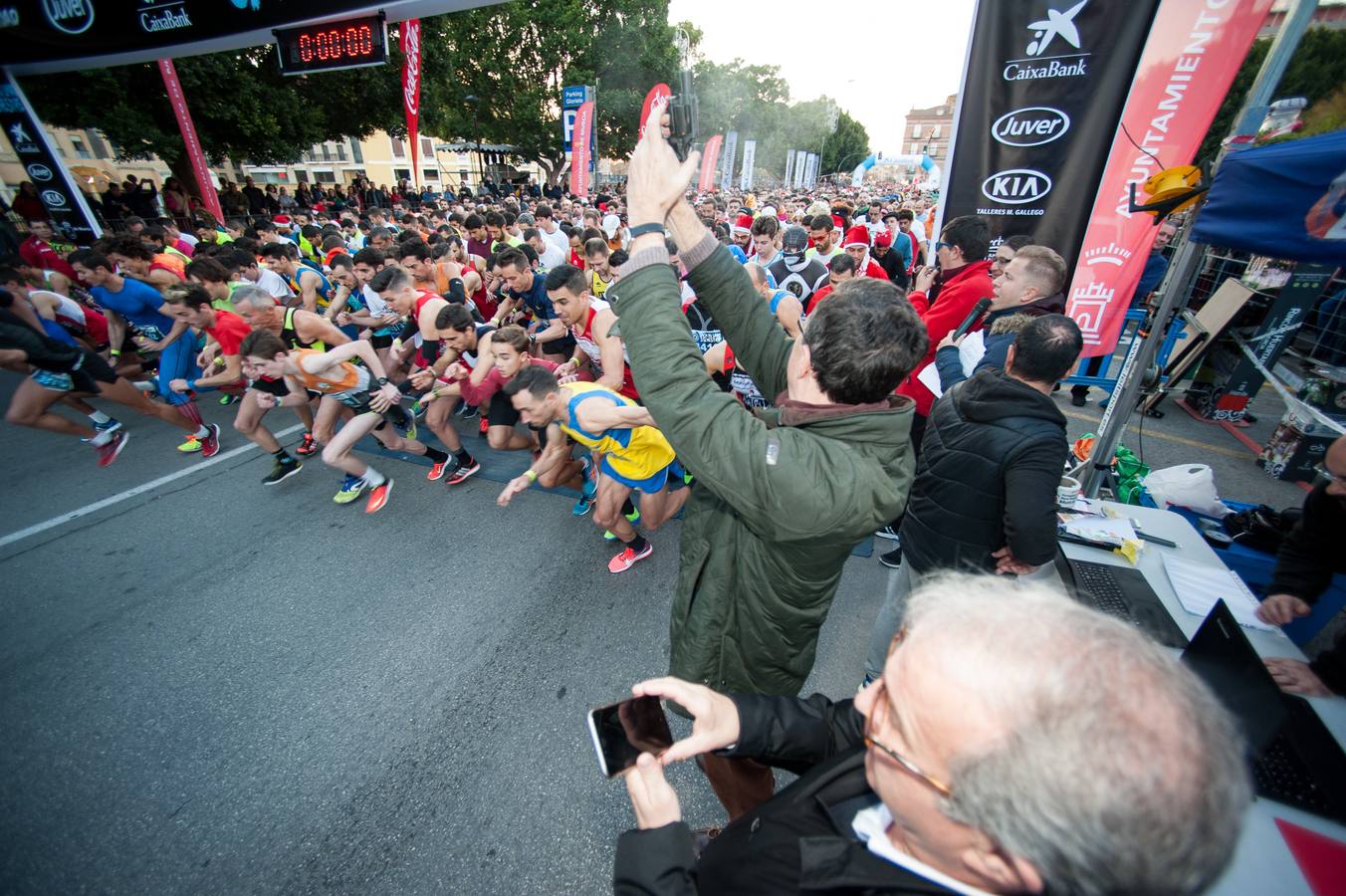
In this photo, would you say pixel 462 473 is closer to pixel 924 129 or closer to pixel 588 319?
pixel 588 319

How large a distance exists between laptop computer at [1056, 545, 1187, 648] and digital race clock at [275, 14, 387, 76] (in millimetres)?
8568

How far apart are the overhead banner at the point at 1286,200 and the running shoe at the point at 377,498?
595cm

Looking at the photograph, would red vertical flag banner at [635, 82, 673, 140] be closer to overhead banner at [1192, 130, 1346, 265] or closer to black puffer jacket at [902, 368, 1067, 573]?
black puffer jacket at [902, 368, 1067, 573]

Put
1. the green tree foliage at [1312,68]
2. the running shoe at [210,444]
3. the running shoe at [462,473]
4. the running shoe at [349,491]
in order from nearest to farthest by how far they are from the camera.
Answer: the running shoe at [349,491]
the running shoe at [462,473]
the running shoe at [210,444]
the green tree foliage at [1312,68]

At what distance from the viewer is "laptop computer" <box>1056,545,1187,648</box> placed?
2.07 m

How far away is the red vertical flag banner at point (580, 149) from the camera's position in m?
14.0

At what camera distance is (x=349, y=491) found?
15.3 ft

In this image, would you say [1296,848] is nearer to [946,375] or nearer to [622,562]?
[946,375]

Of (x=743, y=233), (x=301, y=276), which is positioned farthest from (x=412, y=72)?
(x=743, y=233)

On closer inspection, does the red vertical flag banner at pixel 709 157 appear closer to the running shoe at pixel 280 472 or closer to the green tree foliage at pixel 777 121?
the running shoe at pixel 280 472

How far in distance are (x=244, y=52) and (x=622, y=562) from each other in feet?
69.6

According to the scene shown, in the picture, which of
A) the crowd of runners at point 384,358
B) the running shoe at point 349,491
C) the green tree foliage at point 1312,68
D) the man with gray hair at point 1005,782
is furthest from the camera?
the green tree foliage at point 1312,68

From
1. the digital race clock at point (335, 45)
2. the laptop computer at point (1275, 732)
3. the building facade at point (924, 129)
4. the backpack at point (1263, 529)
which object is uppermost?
the building facade at point (924, 129)

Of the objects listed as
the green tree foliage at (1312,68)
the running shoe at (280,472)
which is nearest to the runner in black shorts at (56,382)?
the running shoe at (280,472)
